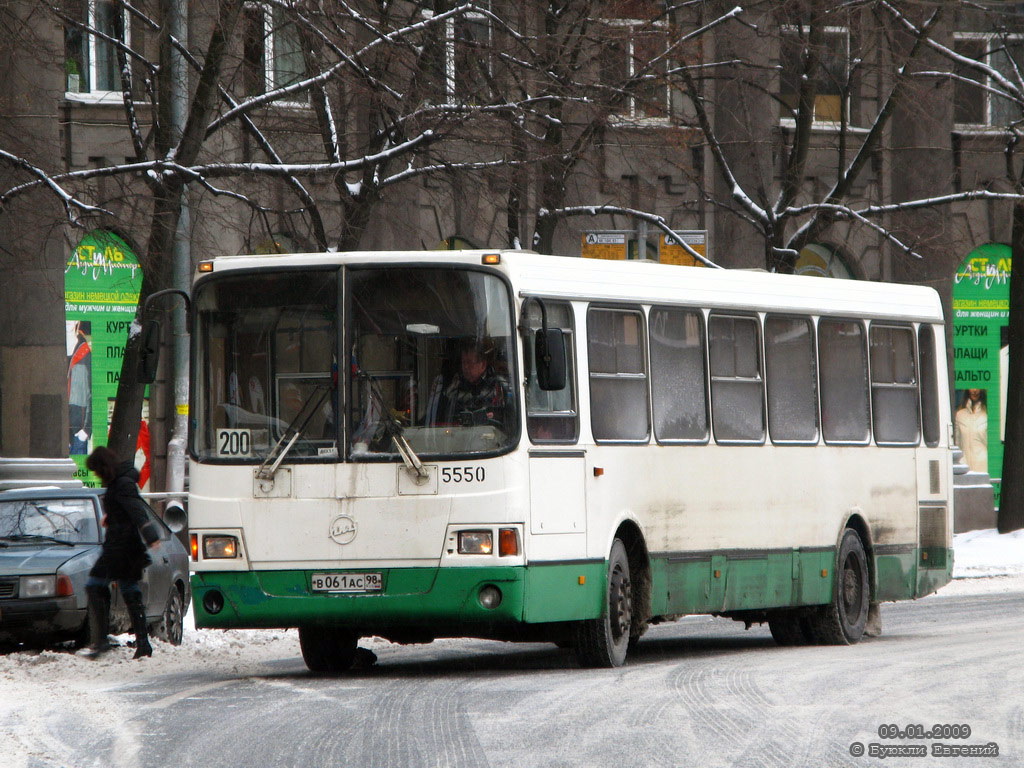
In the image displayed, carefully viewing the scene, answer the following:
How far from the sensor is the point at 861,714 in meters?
9.92

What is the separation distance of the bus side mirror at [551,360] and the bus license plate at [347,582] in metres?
1.56

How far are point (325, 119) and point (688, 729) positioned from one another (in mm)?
12851

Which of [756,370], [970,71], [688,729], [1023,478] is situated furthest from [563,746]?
[970,71]

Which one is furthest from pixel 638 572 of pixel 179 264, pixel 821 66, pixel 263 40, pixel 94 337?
pixel 94 337

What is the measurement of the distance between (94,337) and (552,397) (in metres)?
14.6

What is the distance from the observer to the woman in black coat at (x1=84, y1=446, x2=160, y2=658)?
44.6 feet

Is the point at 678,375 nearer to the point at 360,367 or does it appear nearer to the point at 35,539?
the point at 360,367

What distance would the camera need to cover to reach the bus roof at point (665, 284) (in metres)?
12.2

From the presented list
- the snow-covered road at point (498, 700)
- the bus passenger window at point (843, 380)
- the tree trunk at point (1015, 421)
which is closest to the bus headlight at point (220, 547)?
the snow-covered road at point (498, 700)

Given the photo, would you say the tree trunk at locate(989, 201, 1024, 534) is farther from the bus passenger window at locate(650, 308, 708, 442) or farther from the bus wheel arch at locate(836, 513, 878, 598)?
the bus passenger window at locate(650, 308, 708, 442)

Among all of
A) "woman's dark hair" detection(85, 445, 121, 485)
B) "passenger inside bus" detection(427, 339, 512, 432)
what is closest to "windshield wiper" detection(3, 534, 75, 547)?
"woman's dark hair" detection(85, 445, 121, 485)

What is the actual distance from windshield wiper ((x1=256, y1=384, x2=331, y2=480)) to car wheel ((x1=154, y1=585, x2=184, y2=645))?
13.4ft

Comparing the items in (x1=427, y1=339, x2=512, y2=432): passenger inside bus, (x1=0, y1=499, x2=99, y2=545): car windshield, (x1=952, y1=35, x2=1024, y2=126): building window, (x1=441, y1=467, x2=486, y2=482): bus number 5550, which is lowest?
(x1=0, y1=499, x2=99, y2=545): car windshield

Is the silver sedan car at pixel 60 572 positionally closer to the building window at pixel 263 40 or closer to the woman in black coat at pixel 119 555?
the woman in black coat at pixel 119 555
